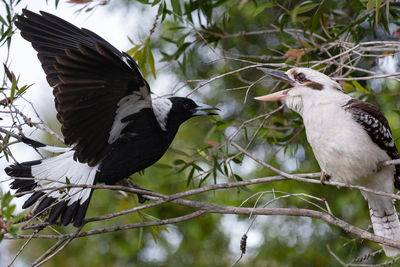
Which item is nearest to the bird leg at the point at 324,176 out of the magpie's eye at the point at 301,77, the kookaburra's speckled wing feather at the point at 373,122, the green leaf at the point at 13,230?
the kookaburra's speckled wing feather at the point at 373,122

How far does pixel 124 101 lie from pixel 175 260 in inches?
125

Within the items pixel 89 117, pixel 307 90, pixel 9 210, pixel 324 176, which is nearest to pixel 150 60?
pixel 89 117

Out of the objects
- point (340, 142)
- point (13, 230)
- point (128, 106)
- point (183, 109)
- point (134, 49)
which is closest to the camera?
point (13, 230)

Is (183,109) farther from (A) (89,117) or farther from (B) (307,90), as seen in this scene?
(B) (307,90)

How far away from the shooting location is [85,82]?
2.52 m

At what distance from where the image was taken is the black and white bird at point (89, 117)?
253 cm

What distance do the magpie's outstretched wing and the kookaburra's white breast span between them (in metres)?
0.87

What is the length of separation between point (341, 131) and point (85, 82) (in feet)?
3.96

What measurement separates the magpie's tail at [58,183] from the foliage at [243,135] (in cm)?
43

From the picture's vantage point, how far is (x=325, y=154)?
254 cm

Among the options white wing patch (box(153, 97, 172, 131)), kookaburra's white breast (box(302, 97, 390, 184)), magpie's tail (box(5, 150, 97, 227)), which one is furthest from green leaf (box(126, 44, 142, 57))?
kookaburra's white breast (box(302, 97, 390, 184))

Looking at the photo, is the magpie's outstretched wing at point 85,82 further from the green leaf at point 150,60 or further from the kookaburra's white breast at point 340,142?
the kookaburra's white breast at point 340,142

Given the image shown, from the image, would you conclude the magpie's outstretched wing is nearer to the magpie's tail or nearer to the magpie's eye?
the magpie's tail

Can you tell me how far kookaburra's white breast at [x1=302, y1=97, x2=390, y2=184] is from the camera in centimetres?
250
